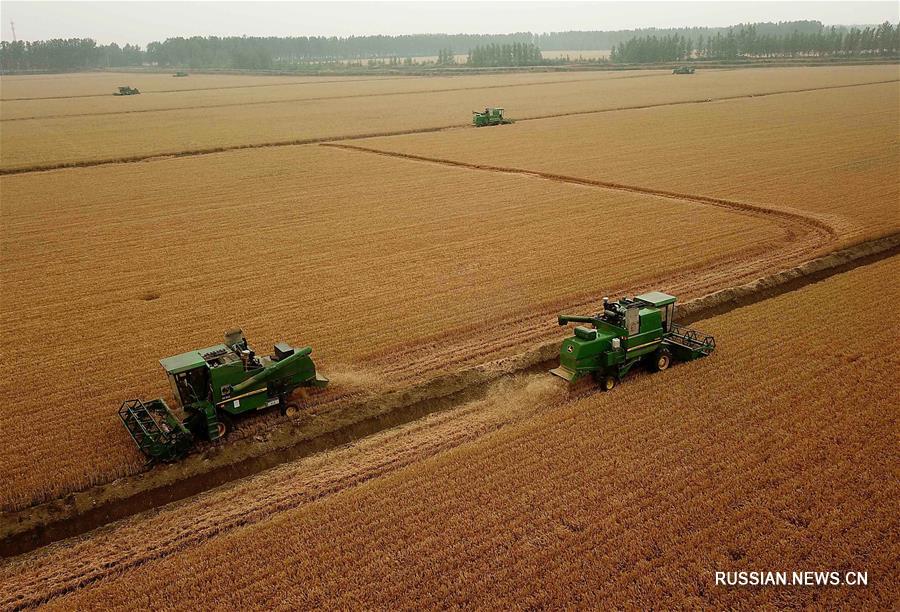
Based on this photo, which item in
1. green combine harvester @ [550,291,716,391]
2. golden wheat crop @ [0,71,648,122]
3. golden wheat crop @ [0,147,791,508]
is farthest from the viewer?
golden wheat crop @ [0,71,648,122]

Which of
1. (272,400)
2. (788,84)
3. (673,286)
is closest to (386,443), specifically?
(272,400)

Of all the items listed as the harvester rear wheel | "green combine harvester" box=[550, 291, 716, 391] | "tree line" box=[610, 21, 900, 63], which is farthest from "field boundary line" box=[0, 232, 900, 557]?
"tree line" box=[610, 21, 900, 63]

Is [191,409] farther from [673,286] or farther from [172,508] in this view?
[673,286]

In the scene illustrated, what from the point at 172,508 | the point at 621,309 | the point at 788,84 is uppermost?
the point at 788,84

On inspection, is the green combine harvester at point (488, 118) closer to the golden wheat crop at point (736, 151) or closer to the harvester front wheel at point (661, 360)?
the golden wheat crop at point (736, 151)

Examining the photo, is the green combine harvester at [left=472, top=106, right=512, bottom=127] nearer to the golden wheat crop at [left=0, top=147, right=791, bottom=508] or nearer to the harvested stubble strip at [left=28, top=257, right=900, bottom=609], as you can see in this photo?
the golden wheat crop at [left=0, top=147, right=791, bottom=508]

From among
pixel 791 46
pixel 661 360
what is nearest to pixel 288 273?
pixel 661 360

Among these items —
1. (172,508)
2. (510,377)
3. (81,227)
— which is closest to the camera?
(172,508)
